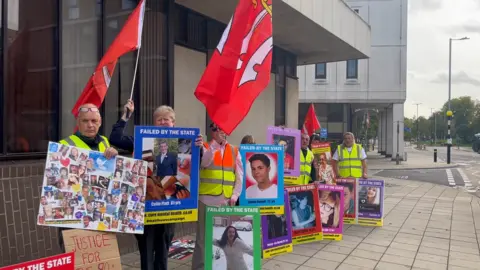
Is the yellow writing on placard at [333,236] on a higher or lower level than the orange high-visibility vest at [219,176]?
lower

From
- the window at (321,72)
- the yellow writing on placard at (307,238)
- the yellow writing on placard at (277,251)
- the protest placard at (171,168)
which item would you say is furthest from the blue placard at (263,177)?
the window at (321,72)

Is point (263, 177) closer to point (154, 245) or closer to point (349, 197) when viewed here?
point (154, 245)

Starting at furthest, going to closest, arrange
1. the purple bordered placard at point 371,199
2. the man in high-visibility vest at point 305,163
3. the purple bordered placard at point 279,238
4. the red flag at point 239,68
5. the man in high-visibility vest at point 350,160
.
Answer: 1. the man in high-visibility vest at point 350,160
2. the purple bordered placard at point 371,199
3. the man in high-visibility vest at point 305,163
4. the purple bordered placard at point 279,238
5. the red flag at point 239,68

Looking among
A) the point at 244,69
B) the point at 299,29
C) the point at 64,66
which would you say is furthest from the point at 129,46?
the point at 299,29

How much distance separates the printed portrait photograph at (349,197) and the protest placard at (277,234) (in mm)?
2113

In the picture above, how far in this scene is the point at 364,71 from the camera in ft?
98.6

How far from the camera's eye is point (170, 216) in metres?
3.87

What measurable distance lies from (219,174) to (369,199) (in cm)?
448

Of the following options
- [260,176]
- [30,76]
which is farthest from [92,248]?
[30,76]

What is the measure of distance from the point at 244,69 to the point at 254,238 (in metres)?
1.78

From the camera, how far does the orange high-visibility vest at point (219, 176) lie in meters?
4.46

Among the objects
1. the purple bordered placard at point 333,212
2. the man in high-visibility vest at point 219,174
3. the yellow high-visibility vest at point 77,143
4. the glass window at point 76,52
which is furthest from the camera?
the purple bordered placard at point 333,212

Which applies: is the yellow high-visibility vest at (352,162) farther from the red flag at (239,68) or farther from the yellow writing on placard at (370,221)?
the red flag at (239,68)

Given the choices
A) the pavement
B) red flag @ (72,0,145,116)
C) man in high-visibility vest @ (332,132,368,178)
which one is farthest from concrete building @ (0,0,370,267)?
man in high-visibility vest @ (332,132,368,178)
